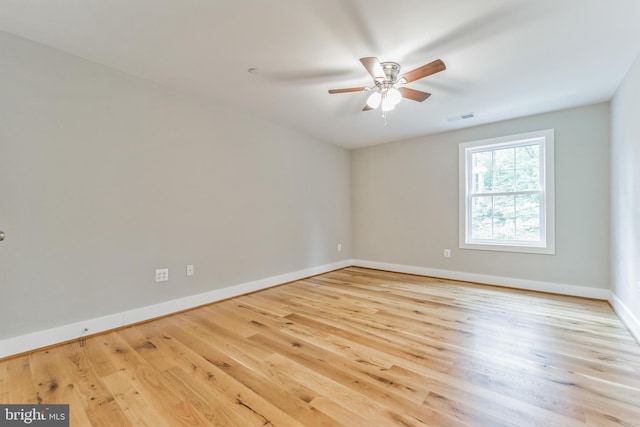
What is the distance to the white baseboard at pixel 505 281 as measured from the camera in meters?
3.35

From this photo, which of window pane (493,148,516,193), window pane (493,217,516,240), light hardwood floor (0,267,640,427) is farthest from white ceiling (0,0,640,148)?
light hardwood floor (0,267,640,427)

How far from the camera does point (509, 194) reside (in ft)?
12.8

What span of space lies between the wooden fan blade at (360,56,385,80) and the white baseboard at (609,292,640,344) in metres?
2.90

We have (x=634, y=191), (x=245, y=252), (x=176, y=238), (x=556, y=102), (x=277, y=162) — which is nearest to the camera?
→ (x=634, y=191)

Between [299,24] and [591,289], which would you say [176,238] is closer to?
[299,24]

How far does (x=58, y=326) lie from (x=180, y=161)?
5.70 ft

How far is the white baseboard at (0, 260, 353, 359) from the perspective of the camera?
2.03m

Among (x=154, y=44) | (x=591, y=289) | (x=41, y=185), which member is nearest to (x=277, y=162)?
(x=154, y=44)

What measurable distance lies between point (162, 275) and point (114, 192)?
0.91 m

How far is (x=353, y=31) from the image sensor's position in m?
2.00

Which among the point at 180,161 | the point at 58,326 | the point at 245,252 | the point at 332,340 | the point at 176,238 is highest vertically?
the point at 180,161

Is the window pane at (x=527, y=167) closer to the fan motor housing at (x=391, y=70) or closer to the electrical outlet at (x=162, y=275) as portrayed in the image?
the fan motor housing at (x=391, y=70)

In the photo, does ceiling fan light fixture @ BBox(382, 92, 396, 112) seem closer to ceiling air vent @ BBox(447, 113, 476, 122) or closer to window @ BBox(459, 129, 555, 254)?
ceiling air vent @ BBox(447, 113, 476, 122)

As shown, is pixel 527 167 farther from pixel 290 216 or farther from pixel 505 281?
pixel 290 216
